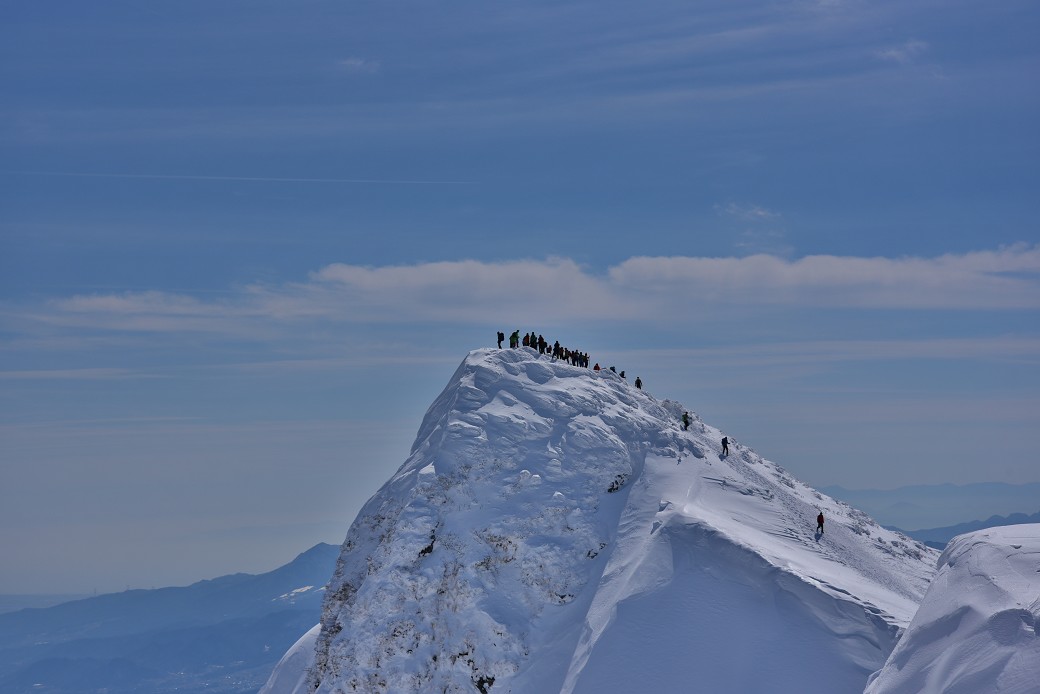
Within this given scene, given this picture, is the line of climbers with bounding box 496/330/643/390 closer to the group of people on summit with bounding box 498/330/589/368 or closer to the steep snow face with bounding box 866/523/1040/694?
the group of people on summit with bounding box 498/330/589/368

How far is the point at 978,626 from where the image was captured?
115 ft

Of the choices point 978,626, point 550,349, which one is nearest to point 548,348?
point 550,349

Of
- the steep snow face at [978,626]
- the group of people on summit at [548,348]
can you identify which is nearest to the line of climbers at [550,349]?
the group of people on summit at [548,348]

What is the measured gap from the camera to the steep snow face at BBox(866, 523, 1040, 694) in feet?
107

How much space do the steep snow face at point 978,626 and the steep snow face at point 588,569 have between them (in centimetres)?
581

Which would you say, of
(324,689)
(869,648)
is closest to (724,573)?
(869,648)

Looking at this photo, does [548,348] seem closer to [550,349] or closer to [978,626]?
[550,349]

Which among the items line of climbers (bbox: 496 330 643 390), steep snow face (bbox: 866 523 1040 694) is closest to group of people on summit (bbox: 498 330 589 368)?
line of climbers (bbox: 496 330 643 390)

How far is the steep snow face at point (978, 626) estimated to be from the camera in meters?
32.5

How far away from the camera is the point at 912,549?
6431 cm

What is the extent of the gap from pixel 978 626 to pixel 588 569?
69.5ft

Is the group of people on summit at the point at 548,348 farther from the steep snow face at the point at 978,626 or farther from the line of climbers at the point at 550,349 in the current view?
the steep snow face at the point at 978,626

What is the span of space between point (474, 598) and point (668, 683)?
10578mm

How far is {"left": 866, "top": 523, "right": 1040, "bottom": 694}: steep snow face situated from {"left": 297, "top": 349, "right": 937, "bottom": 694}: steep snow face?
19.1ft
